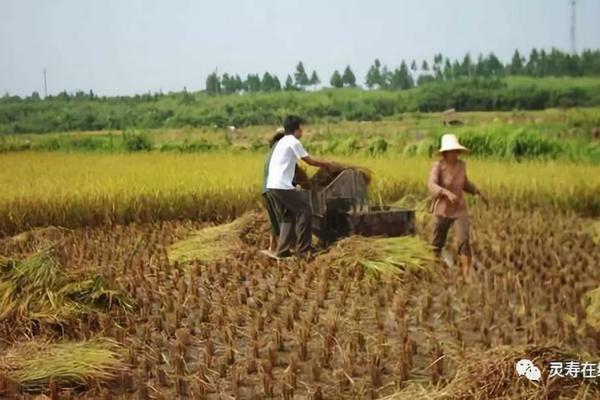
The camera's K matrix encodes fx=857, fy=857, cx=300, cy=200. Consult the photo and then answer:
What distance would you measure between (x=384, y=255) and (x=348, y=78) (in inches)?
40.4

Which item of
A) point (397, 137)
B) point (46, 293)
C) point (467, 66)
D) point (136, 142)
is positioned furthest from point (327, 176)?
point (46, 293)

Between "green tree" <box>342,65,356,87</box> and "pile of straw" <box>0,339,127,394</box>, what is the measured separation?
2.03m

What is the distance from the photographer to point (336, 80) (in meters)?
4.63

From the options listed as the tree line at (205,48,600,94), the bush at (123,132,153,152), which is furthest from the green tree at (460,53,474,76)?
the bush at (123,132,153,152)

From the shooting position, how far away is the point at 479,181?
4355 mm

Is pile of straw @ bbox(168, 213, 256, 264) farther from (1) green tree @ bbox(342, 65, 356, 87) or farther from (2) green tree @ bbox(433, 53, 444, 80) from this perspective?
(2) green tree @ bbox(433, 53, 444, 80)

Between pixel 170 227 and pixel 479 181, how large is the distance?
1780mm

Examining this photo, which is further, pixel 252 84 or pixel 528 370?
pixel 252 84

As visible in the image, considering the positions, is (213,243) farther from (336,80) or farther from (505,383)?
(505,383)

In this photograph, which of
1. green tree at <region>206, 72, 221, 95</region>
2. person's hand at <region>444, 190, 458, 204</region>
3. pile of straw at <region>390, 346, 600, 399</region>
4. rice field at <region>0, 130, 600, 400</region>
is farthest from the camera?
green tree at <region>206, 72, 221, 95</region>

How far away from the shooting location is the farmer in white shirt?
14.3 feet

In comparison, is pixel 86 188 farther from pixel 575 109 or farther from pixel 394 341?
pixel 575 109

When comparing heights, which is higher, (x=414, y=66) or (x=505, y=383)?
(x=414, y=66)

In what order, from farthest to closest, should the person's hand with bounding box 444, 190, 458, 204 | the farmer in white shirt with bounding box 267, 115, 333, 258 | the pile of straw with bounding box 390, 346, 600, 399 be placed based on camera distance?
the farmer in white shirt with bounding box 267, 115, 333, 258 → the person's hand with bounding box 444, 190, 458, 204 → the pile of straw with bounding box 390, 346, 600, 399
